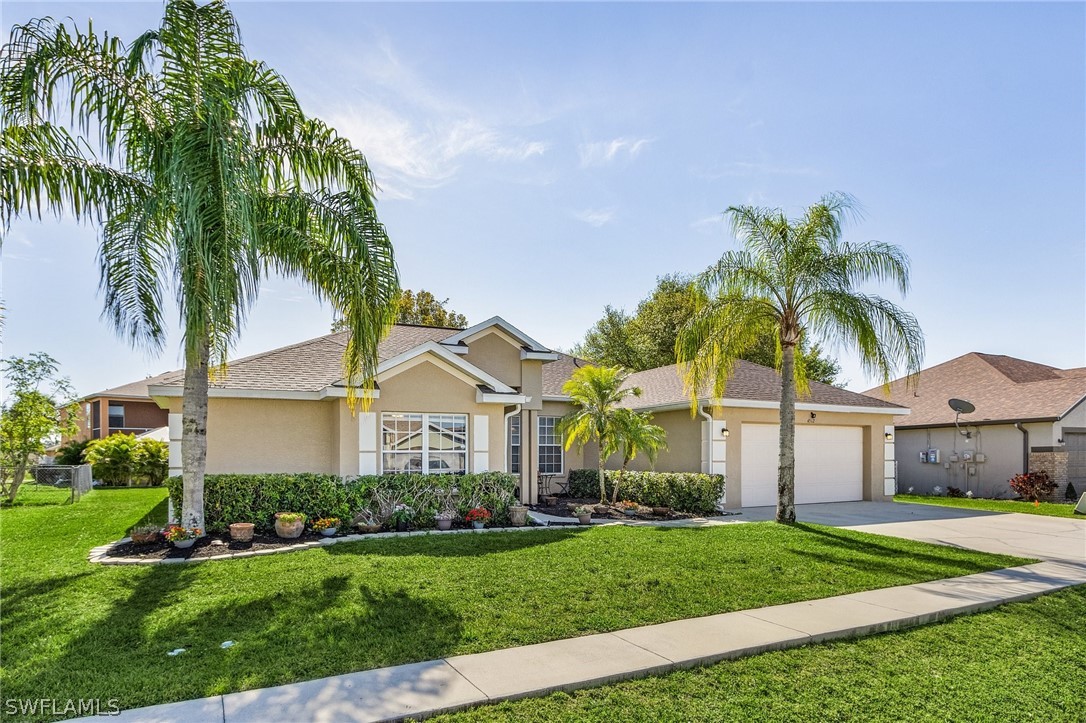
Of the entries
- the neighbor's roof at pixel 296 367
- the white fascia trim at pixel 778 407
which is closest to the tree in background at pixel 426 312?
the neighbor's roof at pixel 296 367

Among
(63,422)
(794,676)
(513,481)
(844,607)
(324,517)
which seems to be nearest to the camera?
(794,676)

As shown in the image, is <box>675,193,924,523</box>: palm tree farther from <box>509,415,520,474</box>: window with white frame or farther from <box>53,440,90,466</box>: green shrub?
<box>53,440,90,466</box>: green shrub

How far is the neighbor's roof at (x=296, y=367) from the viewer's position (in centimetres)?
1291

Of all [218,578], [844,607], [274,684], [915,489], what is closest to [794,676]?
[844,607]

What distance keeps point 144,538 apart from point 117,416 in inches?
1094

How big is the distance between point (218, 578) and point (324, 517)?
3.66 meters

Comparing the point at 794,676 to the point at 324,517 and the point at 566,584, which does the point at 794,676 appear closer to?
the point at 566,584

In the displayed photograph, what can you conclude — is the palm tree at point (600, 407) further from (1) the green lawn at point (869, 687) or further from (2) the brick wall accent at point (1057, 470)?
(2) the brick wall accent at point (1057, 470)

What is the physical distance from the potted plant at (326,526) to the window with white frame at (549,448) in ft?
29.8

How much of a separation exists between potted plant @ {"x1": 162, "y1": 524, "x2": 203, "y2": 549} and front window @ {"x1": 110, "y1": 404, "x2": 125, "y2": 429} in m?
27.8

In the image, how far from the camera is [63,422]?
20.0 m

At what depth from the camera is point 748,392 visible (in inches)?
691

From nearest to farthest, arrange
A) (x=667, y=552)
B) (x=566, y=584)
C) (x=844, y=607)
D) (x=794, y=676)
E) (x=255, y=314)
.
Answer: (x=794, y=676) → (x=844, y=607) → (x=566, y=584) → (x=255, y=314) → (x=667, y=552)

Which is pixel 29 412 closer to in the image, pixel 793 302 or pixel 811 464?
pixel 793 302
